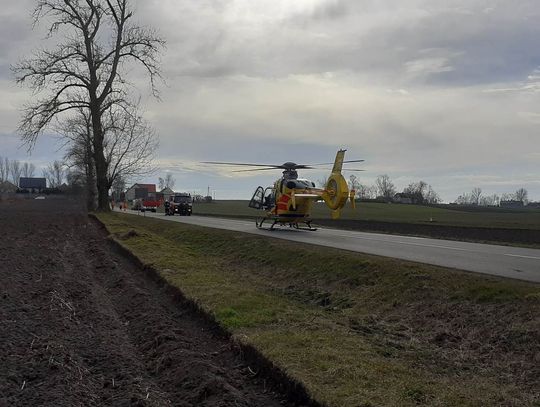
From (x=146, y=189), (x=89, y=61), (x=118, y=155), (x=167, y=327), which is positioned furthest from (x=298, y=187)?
(x=146, y=189)

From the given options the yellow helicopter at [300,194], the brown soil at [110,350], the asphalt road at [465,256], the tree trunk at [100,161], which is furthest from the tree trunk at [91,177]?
the brown soil at [110,350]

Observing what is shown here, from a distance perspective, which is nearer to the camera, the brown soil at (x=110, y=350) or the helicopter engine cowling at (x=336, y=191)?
the brown soil at (x=110, y=350)

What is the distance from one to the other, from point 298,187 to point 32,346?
21.0 m

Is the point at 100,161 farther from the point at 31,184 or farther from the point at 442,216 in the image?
the point at 31,184

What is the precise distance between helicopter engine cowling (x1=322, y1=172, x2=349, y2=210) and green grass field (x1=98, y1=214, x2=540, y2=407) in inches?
374

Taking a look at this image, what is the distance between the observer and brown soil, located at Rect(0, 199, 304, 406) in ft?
19.9

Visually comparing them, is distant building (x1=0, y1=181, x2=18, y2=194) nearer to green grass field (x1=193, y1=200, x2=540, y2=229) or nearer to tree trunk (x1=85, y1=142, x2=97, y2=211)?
green grass field (x1=193, y1=200, x2=540, y2=229)

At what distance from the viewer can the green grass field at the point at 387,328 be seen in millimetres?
6105

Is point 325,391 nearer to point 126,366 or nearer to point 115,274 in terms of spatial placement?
point 126,366

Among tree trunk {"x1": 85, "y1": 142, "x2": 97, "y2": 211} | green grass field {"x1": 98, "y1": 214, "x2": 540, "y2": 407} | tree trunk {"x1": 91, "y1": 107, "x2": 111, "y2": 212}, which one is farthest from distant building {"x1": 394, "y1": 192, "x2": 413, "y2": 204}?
green grass field {"x1": 98, "y1": 214, "x2": 540, "y2": 407}

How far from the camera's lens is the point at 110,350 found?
7797 millimetres

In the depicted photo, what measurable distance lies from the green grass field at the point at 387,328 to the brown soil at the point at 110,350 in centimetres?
53

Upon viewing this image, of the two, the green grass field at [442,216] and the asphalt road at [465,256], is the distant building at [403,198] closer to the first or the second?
the green grass field at [442,216]

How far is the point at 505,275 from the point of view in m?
11.4
